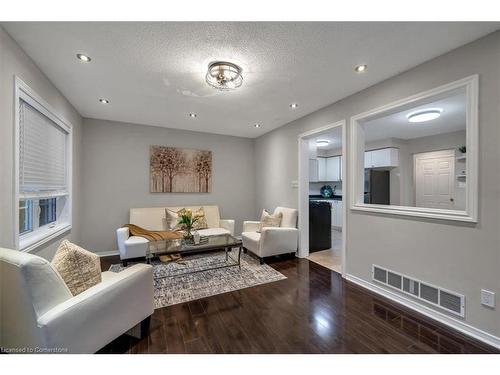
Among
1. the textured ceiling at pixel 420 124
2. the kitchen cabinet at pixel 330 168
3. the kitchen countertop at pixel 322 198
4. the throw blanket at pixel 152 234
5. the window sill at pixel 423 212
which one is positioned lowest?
the throw blanket at pixel 152 234

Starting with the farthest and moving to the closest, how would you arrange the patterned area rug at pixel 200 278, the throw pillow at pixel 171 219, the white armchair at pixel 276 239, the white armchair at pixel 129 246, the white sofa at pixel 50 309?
the throw pillow at pixel 171 219
the white armchair at pixel 276 239
the white armchair at pixel 129 246
the patterned area rug at pixel 200 278
the white sofa at pixel 50 309

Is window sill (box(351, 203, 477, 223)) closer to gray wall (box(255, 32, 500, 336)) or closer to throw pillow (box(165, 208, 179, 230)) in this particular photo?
gray wall (box(255, 32, 500, 336))

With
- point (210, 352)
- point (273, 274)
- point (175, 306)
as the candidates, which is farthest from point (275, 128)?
point (210, 352)

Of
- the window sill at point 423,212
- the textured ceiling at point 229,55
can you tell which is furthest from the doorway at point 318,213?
the textured ceiling at point 229,55

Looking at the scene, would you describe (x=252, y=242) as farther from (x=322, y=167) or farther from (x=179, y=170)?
(x=322, y=167)

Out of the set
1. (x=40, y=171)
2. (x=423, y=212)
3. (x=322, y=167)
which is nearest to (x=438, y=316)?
(x=423, y=212)

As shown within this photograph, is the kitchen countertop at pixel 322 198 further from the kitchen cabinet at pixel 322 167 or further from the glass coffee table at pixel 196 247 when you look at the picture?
the glass coffee table at pixel 196 247

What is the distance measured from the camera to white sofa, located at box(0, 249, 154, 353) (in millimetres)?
1127

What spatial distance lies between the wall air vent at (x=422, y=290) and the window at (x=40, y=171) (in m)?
3.56

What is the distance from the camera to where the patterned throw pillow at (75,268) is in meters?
1.36

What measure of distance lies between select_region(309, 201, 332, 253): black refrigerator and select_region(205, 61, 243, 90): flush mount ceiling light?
2713 mm

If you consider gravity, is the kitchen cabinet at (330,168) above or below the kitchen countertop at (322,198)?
above

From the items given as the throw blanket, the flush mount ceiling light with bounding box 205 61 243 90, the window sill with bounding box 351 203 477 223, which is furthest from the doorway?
the throw blanket

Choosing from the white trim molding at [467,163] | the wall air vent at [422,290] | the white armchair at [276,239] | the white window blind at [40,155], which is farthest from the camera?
the white armchair at [276,239]
